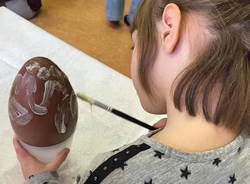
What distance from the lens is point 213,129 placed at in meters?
0.40

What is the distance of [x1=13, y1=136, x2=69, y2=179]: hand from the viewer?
1.76 ft

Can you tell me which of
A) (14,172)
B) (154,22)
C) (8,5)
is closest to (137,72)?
(154,22)

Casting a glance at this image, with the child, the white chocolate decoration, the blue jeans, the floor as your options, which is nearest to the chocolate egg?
the white chocolate decoration

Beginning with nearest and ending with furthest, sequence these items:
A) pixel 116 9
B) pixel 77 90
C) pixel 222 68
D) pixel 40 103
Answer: pixel 222 68
pixel 40 103
pixel 77 90
pixel 116 9

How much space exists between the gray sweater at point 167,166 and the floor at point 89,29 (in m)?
0.89

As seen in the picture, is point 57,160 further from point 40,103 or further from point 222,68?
point 222,68

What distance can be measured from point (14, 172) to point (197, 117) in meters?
0.42

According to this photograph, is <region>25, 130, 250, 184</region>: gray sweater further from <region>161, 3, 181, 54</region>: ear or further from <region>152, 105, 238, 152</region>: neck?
<region>161, 3, 181, 54</region>: ear

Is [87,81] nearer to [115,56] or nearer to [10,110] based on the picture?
[10,110]

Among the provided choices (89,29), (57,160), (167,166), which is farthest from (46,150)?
(89,29)

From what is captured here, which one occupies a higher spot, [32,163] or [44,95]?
[44,95]

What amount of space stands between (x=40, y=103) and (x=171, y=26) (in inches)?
9.9

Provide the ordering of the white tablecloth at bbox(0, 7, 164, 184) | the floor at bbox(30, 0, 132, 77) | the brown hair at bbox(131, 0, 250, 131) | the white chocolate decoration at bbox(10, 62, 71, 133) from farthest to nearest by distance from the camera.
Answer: the floor at bbox(30, 0, 132, 77), the white tablecloth at bbox(0, 7, 164, 184), the white chocolate decoration at bbox(10, 62, 71, 133), the brown hair at bbox(131, 0, 250, 131)

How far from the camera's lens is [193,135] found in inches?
15.4
